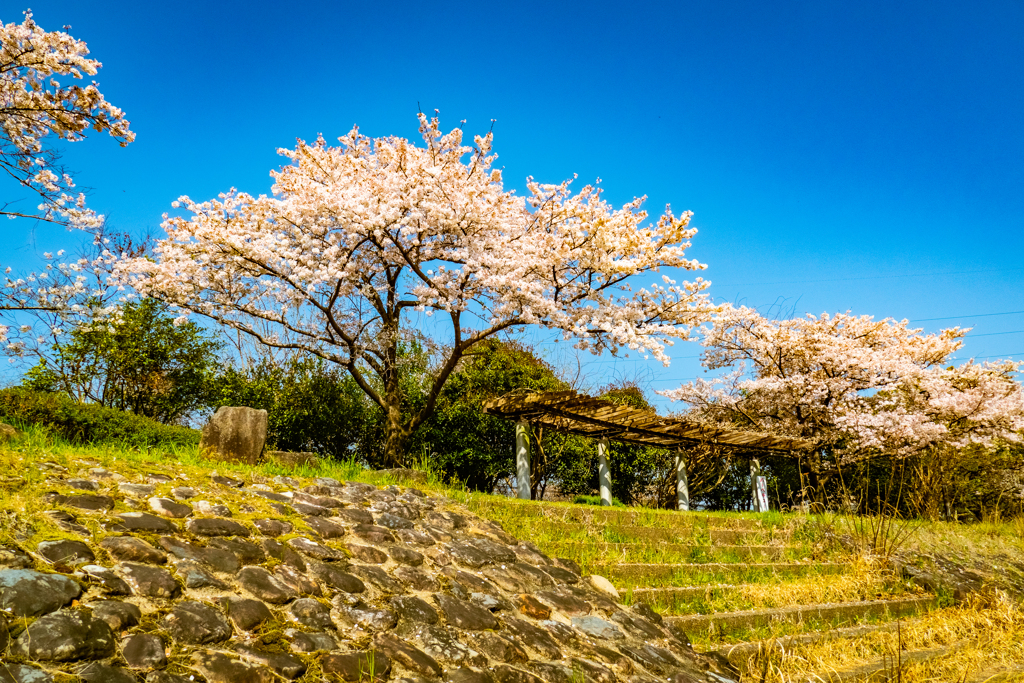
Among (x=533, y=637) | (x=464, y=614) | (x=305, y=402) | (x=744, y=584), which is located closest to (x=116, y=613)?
(x=464, y=614)

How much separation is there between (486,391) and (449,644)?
1053 centimetres

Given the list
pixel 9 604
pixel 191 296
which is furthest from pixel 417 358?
pixel 9 604

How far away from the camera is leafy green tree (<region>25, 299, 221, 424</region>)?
40.5 ft

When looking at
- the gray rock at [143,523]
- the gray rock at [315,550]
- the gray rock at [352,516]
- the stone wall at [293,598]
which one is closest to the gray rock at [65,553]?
the stone wall at [293,598]

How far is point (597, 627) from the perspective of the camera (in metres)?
4.46

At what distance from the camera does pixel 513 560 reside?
516 centimetres

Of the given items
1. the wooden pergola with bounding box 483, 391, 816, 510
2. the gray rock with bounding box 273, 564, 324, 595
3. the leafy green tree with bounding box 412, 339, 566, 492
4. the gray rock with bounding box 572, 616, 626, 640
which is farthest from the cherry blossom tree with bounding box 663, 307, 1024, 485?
the gray rock with bounding box 273, 564, 324, 595

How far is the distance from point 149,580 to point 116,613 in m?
0.32

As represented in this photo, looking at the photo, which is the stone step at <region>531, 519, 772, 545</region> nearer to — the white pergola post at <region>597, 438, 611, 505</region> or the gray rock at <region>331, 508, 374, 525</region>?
the gray rock at <region>331, 508, 374, 525</region>

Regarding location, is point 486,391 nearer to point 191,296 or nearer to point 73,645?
point 191,296

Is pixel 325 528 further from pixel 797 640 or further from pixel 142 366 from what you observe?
pixel 142 366

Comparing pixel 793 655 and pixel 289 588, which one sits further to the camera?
pixel 793 655

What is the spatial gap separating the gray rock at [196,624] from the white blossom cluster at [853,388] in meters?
14.3

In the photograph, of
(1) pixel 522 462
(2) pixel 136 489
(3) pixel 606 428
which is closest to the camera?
(2) pixel 136 489
